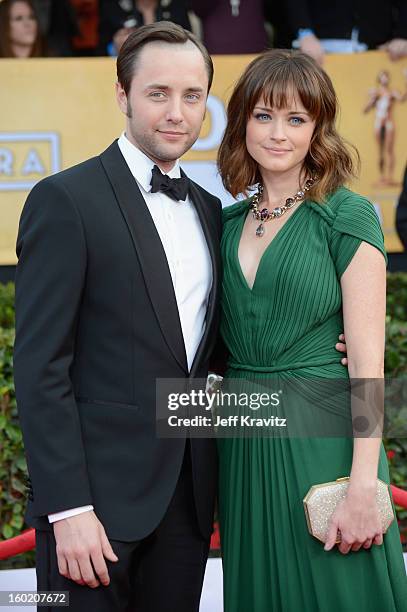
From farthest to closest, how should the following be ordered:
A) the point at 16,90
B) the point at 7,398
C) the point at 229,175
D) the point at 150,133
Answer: the point at 16,90 → the point at 7,398 → the point at 229,175 → the point at 150,133

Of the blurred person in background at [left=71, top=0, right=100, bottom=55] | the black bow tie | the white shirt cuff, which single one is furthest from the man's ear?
the blurred person in background at [left=71, top=0, right=100, bottom=55]

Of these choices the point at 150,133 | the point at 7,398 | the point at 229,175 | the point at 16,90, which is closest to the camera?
the point at 150,133

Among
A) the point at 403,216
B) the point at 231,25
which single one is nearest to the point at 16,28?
the point at 231,25

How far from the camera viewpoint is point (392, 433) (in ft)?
13.1

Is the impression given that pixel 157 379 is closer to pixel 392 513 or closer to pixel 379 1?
pixel 392 513

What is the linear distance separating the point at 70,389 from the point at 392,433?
78.7 inches

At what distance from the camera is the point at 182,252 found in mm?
2602

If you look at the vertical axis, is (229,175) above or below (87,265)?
above

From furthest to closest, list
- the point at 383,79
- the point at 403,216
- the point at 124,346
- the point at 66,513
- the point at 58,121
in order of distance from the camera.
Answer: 1. the point at 383,79
2. the point at 58,121
3. the point at 403,216
4. the point at 124,346
5. the point at 66,513

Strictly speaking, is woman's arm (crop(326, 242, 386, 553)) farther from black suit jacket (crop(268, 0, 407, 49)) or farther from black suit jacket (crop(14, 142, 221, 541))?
black suit jacket (crop(268, 0, 407, 49))

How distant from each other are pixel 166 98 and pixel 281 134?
35 cm

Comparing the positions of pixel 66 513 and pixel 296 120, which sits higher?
pixel 296 120

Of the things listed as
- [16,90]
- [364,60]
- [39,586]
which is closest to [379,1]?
[364,60]

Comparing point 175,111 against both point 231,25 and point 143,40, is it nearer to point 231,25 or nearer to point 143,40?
point 143,40
